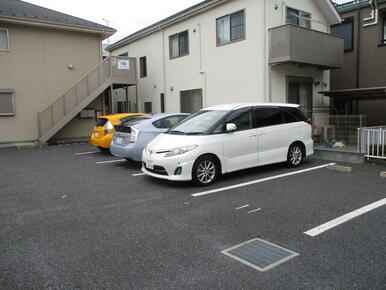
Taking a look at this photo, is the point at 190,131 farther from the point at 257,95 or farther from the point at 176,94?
the point at 176,94

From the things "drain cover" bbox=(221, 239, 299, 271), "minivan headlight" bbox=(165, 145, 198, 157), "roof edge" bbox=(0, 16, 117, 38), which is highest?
"roof edge" bbox=(0, 16, 117, 38)

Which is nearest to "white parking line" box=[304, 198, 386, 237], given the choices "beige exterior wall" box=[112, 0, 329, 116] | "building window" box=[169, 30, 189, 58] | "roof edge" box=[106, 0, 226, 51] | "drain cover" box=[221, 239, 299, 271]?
"drain cover" box=[221, 239, 299, 271]

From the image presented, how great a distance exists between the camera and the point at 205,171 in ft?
21.1

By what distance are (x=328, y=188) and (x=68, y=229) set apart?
4582mm

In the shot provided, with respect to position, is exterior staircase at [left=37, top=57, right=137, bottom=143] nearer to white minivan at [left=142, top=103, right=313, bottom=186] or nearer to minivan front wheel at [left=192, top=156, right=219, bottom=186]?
white minivan at [left=142, top=103, right=313, bottom=186]

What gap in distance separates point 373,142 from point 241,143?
389 centimetres

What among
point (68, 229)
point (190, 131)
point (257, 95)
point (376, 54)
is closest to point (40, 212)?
point (68, 229)

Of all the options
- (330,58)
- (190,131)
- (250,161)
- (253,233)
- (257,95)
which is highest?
(330,58)

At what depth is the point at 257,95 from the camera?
38.2 ft

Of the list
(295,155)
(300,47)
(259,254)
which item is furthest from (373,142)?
(259,254)

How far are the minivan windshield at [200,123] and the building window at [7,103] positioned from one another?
9.70 m

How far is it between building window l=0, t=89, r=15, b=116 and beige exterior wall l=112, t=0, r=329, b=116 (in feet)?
21.8

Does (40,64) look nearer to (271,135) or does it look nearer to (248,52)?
(248,52)

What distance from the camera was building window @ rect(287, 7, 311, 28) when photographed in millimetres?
12014
